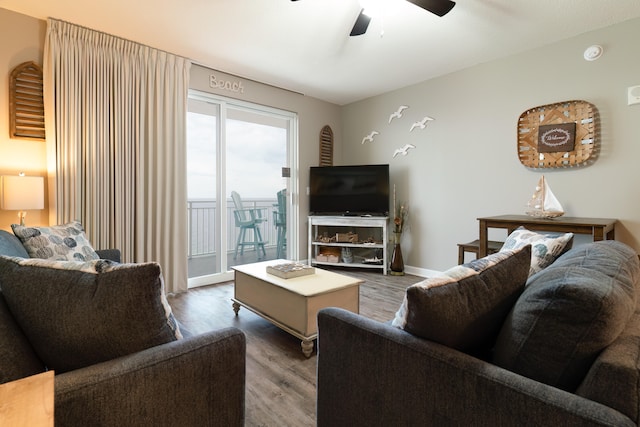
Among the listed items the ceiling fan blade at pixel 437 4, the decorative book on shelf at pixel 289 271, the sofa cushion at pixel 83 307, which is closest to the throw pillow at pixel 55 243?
the decorative book on shelf at pixel 289 271

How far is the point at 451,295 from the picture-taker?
94 centimetres

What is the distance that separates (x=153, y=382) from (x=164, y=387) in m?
0.04

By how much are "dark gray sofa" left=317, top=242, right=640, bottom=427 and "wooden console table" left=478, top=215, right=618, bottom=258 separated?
1477mm

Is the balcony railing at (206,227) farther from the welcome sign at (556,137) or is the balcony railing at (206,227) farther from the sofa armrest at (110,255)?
the welcome sign at (556,137)

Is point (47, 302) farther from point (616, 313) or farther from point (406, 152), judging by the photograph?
point (406, 152)

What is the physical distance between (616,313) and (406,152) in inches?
154

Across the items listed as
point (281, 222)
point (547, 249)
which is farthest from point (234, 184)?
point (547, 249)

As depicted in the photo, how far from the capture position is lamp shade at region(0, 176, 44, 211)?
2.34m

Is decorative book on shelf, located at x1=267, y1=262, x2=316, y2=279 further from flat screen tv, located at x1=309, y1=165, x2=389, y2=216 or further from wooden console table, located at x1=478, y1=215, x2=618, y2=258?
flat screen tv, located at x1=309, y1=165, x2=389, y2=216

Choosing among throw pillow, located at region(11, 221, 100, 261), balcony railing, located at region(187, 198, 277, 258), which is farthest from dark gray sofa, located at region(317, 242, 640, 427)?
balcony railing, located at region(187, 198, 277, 258)

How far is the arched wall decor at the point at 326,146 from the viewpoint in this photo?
511 centimetres

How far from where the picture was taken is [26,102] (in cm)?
272

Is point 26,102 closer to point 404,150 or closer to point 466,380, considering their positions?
point 466,380

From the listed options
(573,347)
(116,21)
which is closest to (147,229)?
(116,21)
